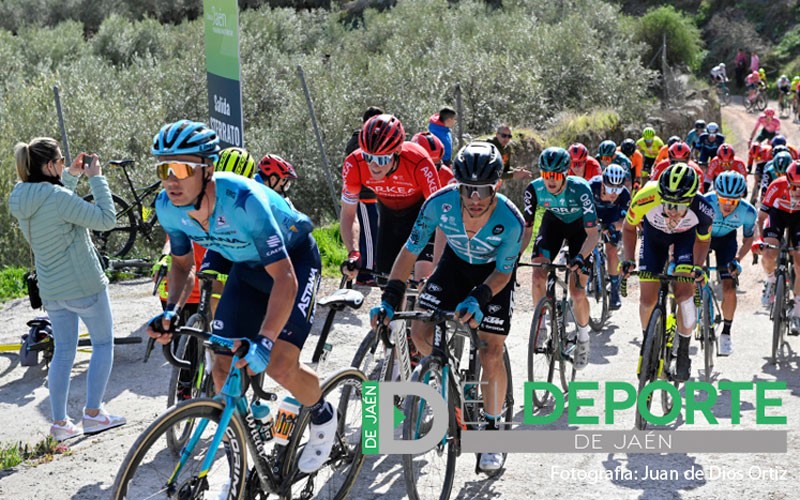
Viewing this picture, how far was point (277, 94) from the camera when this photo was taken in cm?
2073

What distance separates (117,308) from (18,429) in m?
3.12

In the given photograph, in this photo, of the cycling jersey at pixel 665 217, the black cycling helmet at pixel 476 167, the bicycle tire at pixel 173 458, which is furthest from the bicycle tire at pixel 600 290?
the bicycle tire at pixel 173 458

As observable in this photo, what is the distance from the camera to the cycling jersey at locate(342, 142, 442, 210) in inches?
275

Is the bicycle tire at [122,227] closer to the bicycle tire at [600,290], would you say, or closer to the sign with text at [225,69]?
the sign with text at [225,69]


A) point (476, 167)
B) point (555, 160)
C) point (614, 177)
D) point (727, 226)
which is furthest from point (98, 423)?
point (614, 177)

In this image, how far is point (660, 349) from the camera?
682 cm

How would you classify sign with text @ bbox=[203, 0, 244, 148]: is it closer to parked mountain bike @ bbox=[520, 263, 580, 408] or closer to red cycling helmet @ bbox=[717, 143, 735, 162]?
parked mountain bike @ bbox=[520, 263, 580, 408]

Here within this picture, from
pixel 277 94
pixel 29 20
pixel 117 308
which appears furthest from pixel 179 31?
pixel 117 308

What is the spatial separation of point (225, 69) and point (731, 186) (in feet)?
17.7

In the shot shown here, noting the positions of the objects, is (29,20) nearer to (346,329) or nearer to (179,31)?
(179,31)

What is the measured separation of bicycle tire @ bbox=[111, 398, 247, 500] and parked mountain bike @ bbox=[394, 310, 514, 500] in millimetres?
981

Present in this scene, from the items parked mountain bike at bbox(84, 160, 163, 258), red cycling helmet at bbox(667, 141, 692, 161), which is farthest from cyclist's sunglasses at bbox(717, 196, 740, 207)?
parked mountain bike at bbox(84, 160, 163, 258)

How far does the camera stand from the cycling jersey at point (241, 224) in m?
4.39

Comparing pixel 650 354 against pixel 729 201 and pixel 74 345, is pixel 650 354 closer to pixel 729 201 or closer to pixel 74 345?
pixel 729 201
